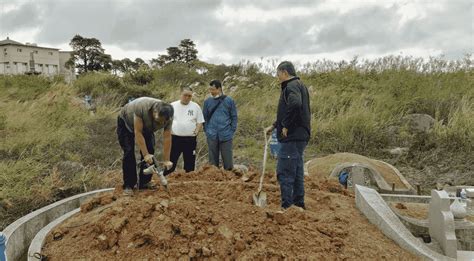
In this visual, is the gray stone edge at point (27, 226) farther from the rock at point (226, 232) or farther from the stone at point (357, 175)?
the stone at point (357, 175)

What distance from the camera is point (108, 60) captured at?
29.1 meters

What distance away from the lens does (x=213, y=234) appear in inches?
135

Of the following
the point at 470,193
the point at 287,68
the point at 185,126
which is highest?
the point at 287,68

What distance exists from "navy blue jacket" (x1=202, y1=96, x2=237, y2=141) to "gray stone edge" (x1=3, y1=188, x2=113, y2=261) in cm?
186

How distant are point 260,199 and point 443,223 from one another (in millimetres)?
1586

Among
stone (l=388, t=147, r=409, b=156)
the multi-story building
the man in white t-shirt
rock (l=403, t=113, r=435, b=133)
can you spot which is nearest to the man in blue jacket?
the man in white t-shirt

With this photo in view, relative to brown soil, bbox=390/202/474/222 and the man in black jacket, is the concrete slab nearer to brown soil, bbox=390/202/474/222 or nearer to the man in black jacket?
brown soil, bbox=390/202/474/222

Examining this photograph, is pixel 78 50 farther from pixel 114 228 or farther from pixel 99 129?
pixel 114 228

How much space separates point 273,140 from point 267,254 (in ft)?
19.1

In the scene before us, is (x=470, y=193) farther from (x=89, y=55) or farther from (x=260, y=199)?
(x=89, y=55)

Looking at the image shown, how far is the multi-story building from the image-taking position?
3792cm

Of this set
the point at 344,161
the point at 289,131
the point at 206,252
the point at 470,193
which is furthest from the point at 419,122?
the point at 206,252

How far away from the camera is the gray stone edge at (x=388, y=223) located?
3.48 m

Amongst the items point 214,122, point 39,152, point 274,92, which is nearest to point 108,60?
point 274,92
